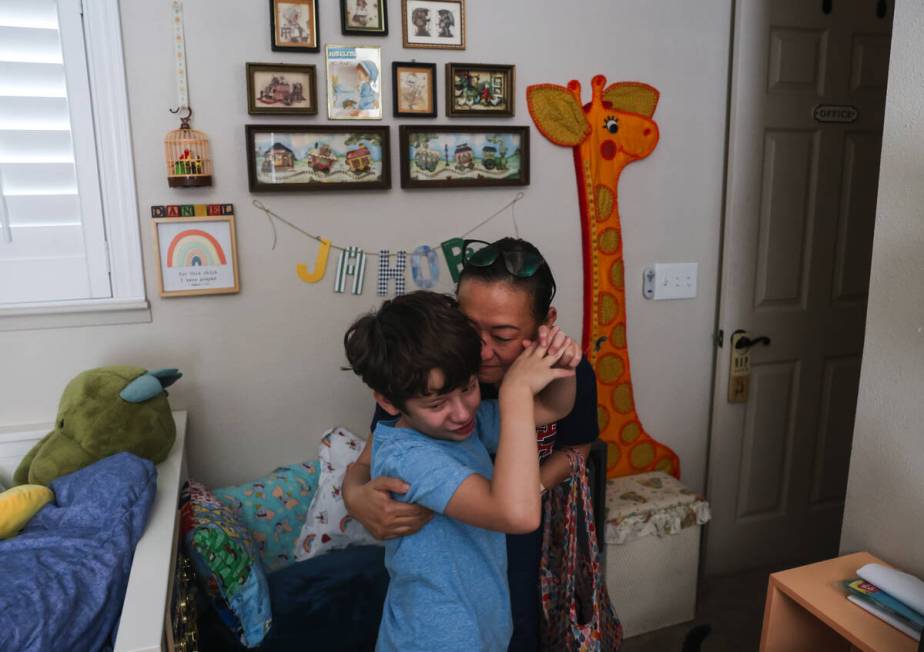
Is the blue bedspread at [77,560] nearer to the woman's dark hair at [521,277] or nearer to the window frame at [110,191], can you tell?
the window frame at [110,191]

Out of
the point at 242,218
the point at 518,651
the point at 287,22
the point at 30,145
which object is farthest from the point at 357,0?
the point at 518,651

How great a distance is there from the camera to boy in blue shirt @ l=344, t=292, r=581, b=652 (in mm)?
999

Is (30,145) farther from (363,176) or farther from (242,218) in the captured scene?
(363,176)

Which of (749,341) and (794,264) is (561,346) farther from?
(794,264)

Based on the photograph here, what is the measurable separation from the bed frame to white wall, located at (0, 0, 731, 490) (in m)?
0.12

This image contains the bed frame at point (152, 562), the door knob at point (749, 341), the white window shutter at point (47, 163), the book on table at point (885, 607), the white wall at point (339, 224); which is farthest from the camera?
the door knob at point (749, 341)

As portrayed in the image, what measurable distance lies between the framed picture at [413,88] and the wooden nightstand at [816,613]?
1540 millimetres

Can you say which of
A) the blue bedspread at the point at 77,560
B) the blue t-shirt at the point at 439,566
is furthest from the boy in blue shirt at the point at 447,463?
the blue bedspread at the point at 77,560

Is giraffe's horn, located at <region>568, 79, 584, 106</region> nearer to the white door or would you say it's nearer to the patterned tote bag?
the white door

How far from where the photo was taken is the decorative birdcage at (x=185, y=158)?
1790 mm

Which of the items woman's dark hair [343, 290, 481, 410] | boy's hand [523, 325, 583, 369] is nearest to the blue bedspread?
woman's dark hair [343, 290, 481, 410]

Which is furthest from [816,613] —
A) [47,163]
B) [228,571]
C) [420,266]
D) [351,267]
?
[47,163]

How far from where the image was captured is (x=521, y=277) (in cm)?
129

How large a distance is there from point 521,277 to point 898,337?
0.88 metres
